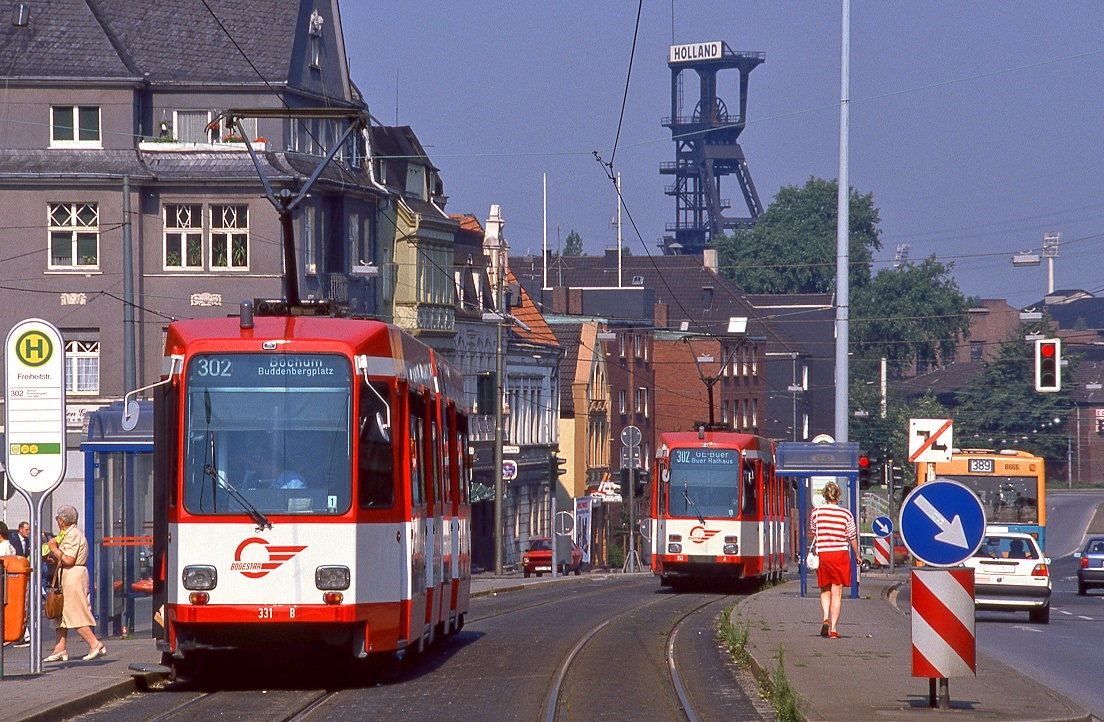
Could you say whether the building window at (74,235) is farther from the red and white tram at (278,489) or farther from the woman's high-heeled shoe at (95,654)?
the red and white tram at (278,489)

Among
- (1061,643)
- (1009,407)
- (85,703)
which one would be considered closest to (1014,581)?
(1061,643)

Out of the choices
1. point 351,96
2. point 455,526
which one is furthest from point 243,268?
point 455,526

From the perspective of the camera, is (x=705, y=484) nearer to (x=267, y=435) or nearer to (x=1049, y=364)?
(x=1049, y=364)

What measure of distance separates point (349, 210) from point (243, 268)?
14.7ft

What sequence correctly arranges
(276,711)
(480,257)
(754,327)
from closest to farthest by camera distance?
(276,711) → (480,257) → (754,327)

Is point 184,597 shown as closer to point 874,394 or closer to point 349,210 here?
point 349,210

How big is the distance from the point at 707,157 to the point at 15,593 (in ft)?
478

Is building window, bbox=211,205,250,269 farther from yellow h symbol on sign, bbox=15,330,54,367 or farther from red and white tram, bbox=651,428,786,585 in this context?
yellow h symbol on sign, bbox=15,330,54,367

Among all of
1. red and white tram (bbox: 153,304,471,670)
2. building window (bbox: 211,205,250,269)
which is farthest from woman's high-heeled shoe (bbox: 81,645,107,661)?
building window (bbox: 211,205,250,269)

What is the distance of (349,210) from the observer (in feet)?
164

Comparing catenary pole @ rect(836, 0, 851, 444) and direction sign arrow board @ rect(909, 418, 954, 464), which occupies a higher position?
catenary pole @ rect(836, 0, 851, 444)

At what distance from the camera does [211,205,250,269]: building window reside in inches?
1843

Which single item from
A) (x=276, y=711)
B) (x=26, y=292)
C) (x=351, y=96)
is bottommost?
(x=276, y=711)

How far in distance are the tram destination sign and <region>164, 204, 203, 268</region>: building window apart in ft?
104
